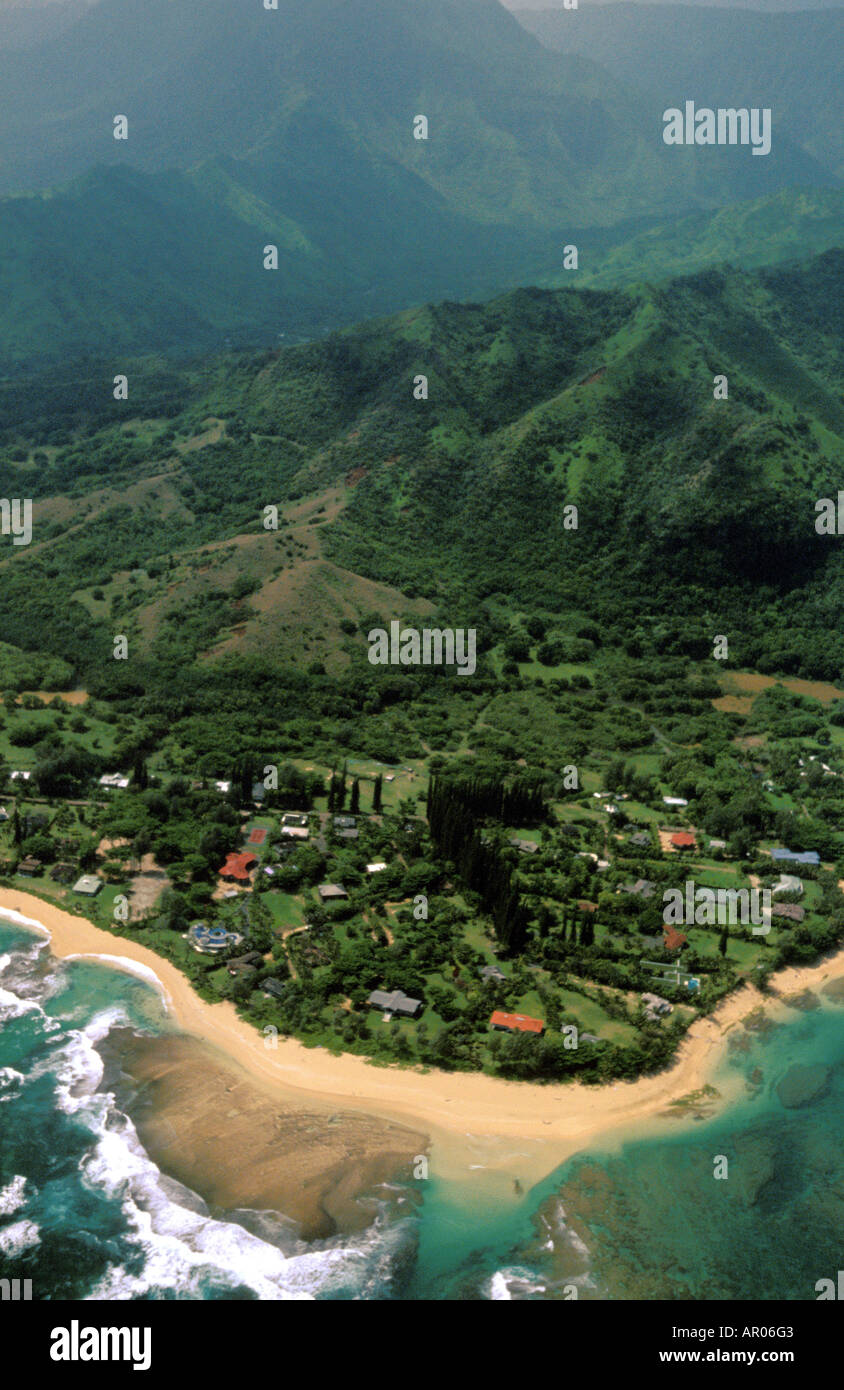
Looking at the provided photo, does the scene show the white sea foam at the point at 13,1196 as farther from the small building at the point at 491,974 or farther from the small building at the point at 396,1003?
the small building at the point at 491,974

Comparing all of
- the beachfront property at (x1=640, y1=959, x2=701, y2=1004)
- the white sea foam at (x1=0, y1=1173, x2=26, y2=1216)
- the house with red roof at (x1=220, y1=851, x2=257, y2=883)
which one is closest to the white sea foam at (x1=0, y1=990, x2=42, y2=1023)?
the white sea foam at (x1=0, y1=1173, x2=26, y2=1216)

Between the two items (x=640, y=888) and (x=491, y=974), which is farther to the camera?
(x=640, y=888)

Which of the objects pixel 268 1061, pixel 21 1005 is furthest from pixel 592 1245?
pixel 21 1005

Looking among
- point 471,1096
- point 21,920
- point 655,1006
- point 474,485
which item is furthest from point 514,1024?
point 474,485

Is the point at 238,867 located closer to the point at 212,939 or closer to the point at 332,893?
the point at 332,893

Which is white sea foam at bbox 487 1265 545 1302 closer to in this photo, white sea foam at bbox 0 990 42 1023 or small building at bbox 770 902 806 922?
white sea foam at bbox 0 990 42 1023
